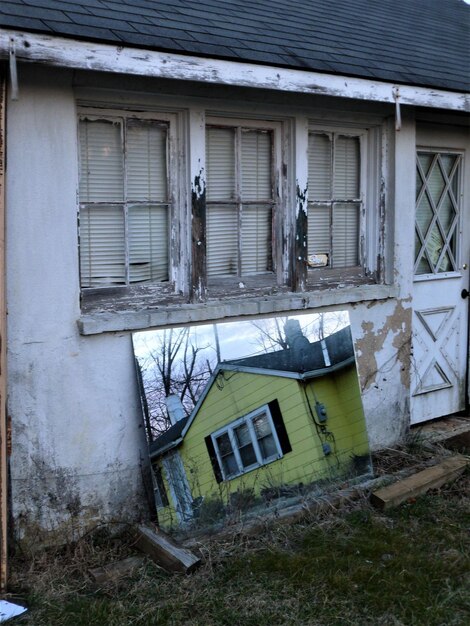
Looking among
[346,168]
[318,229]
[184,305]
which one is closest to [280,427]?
[184,305]

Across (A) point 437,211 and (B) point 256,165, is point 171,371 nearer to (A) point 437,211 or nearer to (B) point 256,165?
(B) point 256,165

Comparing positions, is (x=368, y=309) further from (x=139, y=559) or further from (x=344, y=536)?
(x=139, y=559)

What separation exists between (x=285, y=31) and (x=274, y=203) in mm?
1276

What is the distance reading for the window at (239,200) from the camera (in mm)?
5117

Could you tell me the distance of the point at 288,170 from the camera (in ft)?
17.9

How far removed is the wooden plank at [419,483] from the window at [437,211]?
1906 millimetres

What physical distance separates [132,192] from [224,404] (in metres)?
1.51

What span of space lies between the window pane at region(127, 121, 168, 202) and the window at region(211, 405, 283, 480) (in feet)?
5.23

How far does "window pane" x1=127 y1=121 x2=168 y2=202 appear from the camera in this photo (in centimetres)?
468

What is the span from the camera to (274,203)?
5430 millimetres

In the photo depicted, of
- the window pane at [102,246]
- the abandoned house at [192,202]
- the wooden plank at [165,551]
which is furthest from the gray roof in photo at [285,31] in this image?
the wooden plank at [165,551]

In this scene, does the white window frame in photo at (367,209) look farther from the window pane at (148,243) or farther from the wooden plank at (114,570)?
the wooden plank at (114,570)

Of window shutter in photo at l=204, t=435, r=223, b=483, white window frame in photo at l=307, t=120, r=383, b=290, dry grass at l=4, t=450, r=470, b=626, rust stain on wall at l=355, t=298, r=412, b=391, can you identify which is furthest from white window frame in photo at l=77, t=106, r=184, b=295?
rust stain on wall at l=355, t=298, r=412, b=391

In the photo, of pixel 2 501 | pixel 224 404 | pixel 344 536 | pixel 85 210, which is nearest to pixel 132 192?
pixel 85 210
